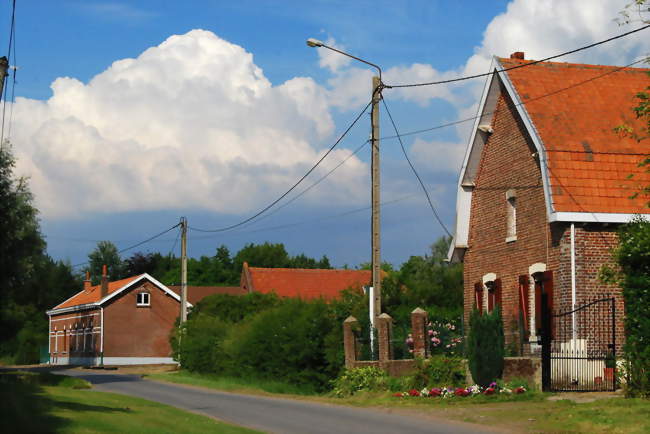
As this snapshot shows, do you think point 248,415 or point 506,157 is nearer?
point 248,415

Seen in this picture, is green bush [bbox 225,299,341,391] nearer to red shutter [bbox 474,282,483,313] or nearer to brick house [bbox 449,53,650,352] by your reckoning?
red shutter [bbox 474,282,483,313]

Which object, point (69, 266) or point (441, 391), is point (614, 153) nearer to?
point (441, 391)

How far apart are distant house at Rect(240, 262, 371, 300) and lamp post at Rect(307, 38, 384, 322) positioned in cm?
3887

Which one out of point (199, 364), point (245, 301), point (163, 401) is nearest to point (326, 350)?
point (163, 401)

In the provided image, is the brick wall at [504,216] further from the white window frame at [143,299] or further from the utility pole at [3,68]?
the white window frame at [143,299]

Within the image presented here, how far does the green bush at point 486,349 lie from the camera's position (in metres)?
23.4

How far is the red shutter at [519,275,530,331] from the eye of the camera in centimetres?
2795

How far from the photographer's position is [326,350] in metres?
30.7

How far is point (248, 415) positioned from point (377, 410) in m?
3.32

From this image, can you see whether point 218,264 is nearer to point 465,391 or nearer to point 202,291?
point 202,291

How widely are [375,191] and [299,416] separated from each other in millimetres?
9360

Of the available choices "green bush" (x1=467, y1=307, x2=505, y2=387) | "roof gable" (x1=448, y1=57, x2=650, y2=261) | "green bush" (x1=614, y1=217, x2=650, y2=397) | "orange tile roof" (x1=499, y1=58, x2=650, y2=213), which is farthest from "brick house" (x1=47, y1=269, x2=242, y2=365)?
"green bush" (x1=614, y1=217, x2=650, y2=397)

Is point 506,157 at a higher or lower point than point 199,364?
higher

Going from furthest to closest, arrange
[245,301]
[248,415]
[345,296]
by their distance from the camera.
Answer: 1. [245,301]
2. [345,296]
3. [248,415]
